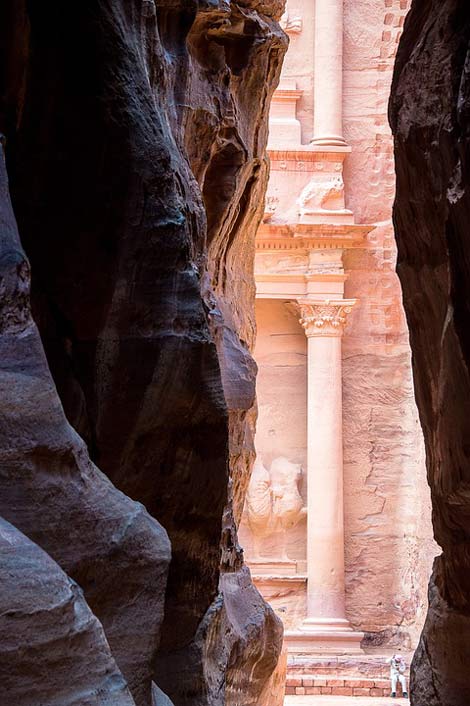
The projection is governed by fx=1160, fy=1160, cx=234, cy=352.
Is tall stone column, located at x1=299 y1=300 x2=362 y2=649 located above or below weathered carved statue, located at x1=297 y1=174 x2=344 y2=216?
below

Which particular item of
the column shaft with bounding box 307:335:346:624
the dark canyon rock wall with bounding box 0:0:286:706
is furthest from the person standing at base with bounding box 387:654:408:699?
the dark canyon rock wall with bounding box 0:0:286:706

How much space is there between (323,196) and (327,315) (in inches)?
58.8

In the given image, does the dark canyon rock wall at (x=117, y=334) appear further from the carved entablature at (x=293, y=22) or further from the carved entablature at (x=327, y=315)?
the carved entablature at (x=293, y=22)

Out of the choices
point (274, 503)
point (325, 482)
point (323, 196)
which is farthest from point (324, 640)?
point (323, 196)

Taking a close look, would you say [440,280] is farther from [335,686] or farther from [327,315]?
[327,315]

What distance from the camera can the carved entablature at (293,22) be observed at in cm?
1455

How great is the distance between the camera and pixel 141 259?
4492 millimetres

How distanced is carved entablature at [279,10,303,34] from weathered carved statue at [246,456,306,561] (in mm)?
5461

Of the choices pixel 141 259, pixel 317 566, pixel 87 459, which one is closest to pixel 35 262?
pixel 141 259

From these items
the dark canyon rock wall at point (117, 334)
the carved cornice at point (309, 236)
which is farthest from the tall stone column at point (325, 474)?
the dark canyon rock wall at point (117, 334)

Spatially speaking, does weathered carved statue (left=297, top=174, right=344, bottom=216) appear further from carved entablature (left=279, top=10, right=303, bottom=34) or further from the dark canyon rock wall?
the dark canyon rock wall

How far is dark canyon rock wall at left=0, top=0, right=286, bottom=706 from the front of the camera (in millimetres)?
3373

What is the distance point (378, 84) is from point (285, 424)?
174 inches

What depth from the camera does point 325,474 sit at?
13617 millimetres
